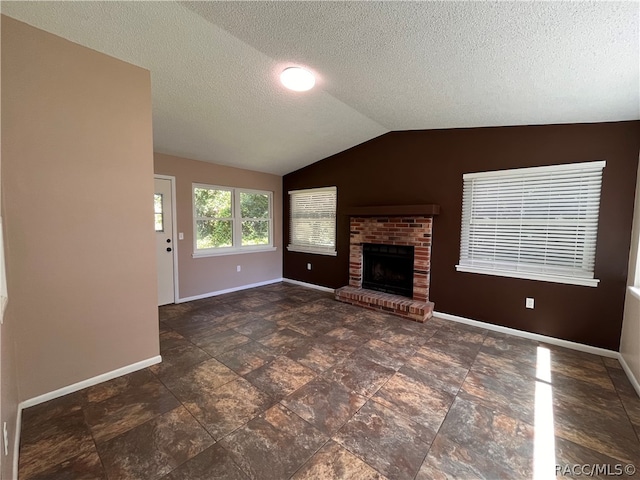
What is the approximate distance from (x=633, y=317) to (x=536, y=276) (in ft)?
2.60

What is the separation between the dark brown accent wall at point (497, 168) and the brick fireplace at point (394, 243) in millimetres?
147

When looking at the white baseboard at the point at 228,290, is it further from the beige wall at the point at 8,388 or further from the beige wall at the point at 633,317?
the beige wall at the point at 633,317

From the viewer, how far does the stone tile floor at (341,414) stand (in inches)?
58.6

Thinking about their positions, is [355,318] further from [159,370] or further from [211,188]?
[211,188]

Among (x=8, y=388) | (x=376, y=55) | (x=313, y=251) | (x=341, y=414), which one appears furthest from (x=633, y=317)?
(x=8, y=388)

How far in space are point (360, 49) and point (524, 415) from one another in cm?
284

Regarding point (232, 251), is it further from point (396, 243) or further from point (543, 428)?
point (543, 428)

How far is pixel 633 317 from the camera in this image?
7.82 ft

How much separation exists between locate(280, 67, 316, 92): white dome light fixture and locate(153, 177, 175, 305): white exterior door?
101 inches

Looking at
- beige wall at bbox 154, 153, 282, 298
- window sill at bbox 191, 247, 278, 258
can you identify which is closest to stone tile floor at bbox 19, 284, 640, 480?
beige wall at bbox 154, 153, 282, 298

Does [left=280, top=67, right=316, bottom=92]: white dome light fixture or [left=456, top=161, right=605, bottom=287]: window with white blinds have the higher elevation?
[left=280, top=67, right=316, bottom=92]: white dome light fixture

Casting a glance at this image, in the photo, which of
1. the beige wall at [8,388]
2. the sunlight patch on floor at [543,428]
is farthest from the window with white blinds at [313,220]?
the beige wall at [8,388]

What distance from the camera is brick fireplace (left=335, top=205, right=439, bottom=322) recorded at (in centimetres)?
373

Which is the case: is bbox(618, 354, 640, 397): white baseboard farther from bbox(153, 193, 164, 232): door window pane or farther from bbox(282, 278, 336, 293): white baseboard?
bbox(153, 193, 164, 232): door window pane
